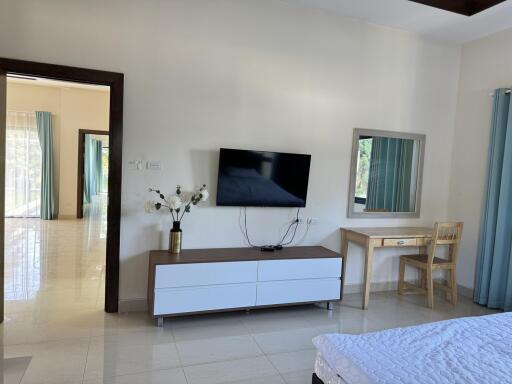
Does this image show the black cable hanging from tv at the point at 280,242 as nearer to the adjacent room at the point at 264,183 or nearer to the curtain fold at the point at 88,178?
the adjacent room at the point at 264,183

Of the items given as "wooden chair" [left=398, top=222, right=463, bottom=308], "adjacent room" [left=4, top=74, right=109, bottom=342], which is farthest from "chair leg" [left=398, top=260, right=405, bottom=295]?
"adjacent room" [left=4, top=74, right=109, bottom=342]

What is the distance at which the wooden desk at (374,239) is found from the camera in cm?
369

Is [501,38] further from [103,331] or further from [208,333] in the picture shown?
[103,331]

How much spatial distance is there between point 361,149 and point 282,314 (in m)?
2.04

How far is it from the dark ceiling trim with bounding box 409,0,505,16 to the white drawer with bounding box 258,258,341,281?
255cm

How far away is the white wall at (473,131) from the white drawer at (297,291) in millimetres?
1876

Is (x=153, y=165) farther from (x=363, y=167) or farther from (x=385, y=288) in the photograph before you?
(x=385, y=288)

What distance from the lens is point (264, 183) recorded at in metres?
3.64

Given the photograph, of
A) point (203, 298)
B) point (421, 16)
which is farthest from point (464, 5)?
point (203, 298)

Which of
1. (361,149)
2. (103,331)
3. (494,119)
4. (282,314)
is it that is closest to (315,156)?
(361,149)

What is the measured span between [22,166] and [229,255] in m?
6.84

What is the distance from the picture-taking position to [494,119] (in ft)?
12.8

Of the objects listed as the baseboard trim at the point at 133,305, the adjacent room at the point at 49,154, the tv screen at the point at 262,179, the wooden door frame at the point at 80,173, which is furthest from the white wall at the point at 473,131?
the wooden door frame at the point at 80,173

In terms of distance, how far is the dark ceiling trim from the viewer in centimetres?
323
